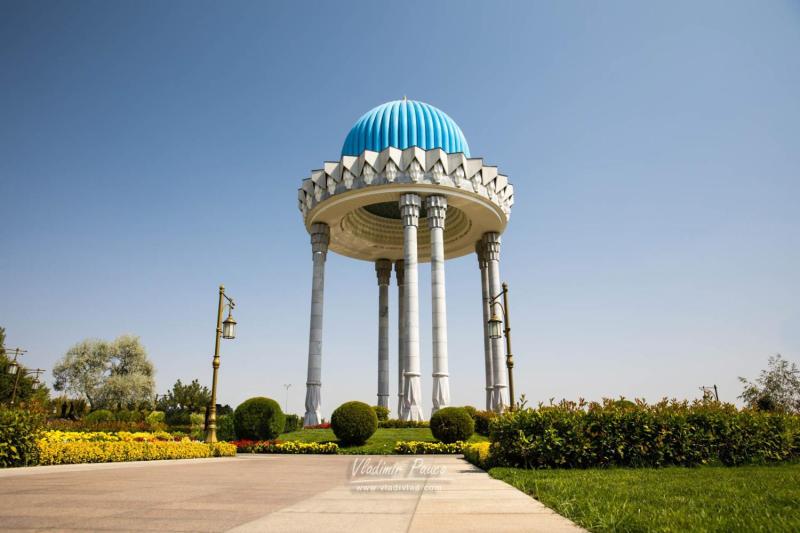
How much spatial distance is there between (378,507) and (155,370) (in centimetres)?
6967

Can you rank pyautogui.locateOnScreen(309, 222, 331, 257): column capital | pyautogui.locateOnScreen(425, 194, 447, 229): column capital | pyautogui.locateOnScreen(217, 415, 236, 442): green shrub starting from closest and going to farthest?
pyautogui.locateOnScreen(217, 415, 236, 442): green shrub
pyautogui.locateOnScreen(425, 194, 447, 229): column capital
pyautogui.locateOnScreen(309, 222, 331, 257): column capital

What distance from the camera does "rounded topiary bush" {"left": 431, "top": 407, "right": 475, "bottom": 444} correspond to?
22547mm

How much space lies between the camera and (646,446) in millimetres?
12391

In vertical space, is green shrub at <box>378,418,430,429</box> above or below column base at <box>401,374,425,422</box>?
below

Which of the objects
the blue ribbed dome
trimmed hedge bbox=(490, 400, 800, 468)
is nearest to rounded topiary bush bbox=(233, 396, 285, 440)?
trimmed hedge bbox=(490, 400, 800, 468)

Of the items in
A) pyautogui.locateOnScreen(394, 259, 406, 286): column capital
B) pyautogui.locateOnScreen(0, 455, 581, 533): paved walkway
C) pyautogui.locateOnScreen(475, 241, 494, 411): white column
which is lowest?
pyautogui.locateOnScreen(0, 455, 581, 533): paved walkway

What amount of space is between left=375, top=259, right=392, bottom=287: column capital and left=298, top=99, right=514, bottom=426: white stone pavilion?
2518mm

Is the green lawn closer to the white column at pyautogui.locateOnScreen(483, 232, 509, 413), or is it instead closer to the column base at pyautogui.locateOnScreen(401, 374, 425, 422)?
the column base at pyautogui.locateOnScreen(401, 374, 425, 422)

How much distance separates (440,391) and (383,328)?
41.5 feet

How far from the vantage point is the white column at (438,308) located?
2983 centimetres

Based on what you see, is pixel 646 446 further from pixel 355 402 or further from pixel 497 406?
pixel 497 406

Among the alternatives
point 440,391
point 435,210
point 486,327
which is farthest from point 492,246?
point 440,391

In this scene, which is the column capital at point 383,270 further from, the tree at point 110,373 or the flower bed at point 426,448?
the tree at point 110,373

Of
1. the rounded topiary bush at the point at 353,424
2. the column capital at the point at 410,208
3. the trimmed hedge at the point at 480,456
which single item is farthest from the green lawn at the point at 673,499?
the column capital at the point at 410,208
